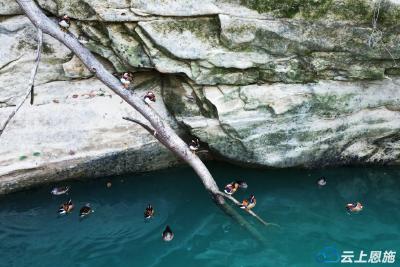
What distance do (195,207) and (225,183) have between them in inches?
40.0

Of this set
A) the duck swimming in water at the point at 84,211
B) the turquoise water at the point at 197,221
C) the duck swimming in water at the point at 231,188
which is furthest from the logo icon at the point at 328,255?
the duck swimming in water at the point at 84,211

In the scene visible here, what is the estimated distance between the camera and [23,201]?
1037 cm

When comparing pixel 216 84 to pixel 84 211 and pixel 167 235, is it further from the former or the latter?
pixel 84 211

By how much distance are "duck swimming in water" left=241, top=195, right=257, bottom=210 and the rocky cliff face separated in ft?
3.56

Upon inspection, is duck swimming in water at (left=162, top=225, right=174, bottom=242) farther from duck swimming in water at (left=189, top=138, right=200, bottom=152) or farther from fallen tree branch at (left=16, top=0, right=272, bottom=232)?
duck swimming in water at (left=189, top=138, right=200, bottom=152)

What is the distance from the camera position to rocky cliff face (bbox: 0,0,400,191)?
947 centimetres

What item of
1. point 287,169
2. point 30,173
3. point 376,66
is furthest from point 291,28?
point 30,173

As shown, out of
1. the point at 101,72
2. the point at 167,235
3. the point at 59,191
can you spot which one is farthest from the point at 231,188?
the point at 59,191

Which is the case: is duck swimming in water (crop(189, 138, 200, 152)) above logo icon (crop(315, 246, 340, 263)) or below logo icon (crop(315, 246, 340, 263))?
above

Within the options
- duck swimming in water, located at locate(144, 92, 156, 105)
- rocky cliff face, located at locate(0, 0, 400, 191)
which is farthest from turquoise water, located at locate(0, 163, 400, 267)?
duck swimming in water, located at locate(144, 92, 156, 105)

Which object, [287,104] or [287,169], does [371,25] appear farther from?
[287,169]

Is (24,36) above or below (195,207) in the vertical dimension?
above

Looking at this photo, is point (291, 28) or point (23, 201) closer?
point (291, 28)

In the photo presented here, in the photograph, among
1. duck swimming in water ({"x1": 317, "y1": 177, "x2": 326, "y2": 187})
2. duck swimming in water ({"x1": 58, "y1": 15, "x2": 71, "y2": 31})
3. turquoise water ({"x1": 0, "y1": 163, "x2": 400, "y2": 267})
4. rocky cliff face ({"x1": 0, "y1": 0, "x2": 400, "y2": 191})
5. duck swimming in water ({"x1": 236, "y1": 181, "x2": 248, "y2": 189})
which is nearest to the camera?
turquoise water ({"x1": 0, "y1": 163, "x2": 400, "y2": 267})
